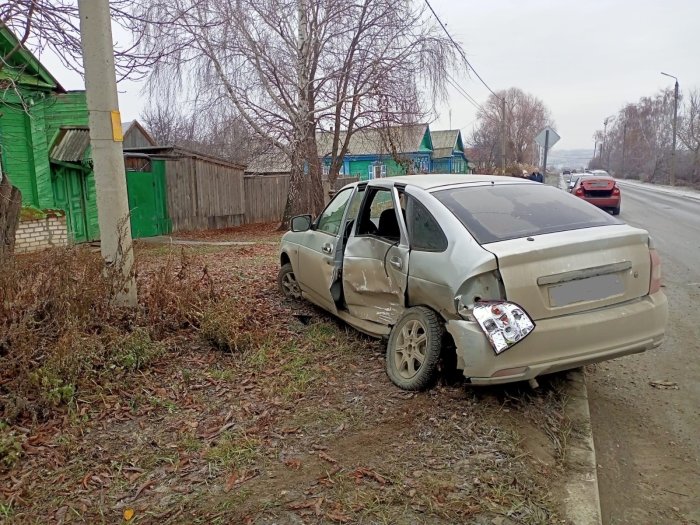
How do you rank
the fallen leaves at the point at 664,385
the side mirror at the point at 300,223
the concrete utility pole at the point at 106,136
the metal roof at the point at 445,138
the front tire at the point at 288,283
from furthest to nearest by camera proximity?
the metal roof at the point at 445,138 → the front tire at the point at 288,283 → the side mirror at the point at 300,223 → the concrete utility pole at the point at 106,136 → the fallen leaves at the point at 664,385

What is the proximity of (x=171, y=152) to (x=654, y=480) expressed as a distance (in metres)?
15.8

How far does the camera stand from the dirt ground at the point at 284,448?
8.54 ft

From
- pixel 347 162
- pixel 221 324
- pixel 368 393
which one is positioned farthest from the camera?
pixel 347 162

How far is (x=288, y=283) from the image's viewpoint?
20.5 ft

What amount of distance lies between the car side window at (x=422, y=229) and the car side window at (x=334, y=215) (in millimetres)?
1126

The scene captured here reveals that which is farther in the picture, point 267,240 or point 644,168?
point 644,168

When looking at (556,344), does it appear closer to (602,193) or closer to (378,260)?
(378,260)

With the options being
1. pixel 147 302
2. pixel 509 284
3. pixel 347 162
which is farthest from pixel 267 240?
pixel 347 162

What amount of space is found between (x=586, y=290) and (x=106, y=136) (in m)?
4.14

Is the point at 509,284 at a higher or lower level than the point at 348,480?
higher

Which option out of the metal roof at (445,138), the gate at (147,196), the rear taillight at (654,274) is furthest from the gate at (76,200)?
the metal roof at (445,138)

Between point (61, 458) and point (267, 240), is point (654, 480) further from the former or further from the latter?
point (267, 240)

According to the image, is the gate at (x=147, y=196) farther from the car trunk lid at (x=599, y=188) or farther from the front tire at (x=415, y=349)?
the car trunk lid at (x=599, y=188)

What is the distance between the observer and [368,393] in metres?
3.82
